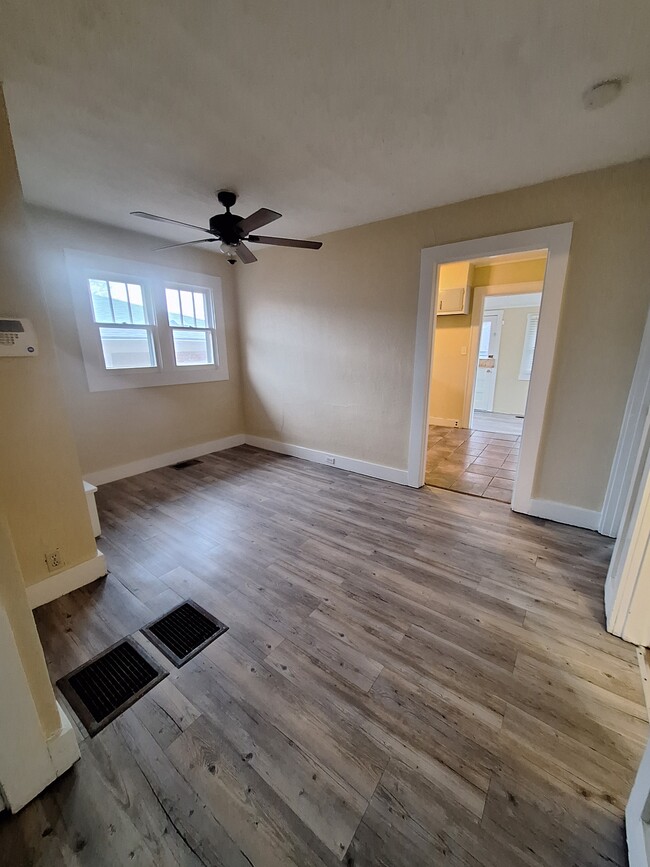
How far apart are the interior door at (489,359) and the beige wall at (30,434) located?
709cm

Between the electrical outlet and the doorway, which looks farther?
the doorway

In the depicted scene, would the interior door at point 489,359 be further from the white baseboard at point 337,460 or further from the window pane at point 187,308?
the window pane at point 187,308

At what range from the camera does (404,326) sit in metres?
3.16

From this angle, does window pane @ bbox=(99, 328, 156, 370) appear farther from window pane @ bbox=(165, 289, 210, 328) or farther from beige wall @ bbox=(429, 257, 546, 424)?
beige wall @ bbox=(429, 257, 546, 424)

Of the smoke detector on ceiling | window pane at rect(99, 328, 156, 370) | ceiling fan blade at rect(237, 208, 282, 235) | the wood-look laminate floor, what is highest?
the smoke detector on ceiling

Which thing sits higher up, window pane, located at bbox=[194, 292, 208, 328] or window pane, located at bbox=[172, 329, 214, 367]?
window pane, located at bbox=[194, 292, 208, 328]

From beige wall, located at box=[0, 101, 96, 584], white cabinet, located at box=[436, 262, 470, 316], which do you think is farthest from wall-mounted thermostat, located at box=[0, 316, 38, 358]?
white cabinet, located at box=[436, 262, 470, 316]

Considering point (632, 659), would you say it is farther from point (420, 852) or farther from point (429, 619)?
point (420, 852)

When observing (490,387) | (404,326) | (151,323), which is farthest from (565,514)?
(490,387)

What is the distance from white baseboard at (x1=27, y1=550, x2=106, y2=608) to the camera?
186cm

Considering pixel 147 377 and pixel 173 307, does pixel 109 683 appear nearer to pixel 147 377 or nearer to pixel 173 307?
pixel 147 377

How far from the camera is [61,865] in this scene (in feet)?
2.99

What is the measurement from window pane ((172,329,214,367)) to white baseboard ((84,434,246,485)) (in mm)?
1108

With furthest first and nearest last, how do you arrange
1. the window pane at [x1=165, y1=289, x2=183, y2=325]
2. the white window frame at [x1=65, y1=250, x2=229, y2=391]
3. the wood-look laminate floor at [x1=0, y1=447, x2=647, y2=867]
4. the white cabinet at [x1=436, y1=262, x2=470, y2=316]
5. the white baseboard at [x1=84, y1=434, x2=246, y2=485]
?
1. the white cabinet at [x1=436, y1=262, x2=470, y2=316]
2. the window pane at [x1=165, y1=289, x2=183, y2=325]
3. the white baseboard at [x1=84, y1=434, x2=246, y2=485]
4. the white window frame at [x1=65, y1=250, x2=229, y2=391]
5. the wood-look laminate floor at [x1=0, y1=447, x2=647, y2=867]
